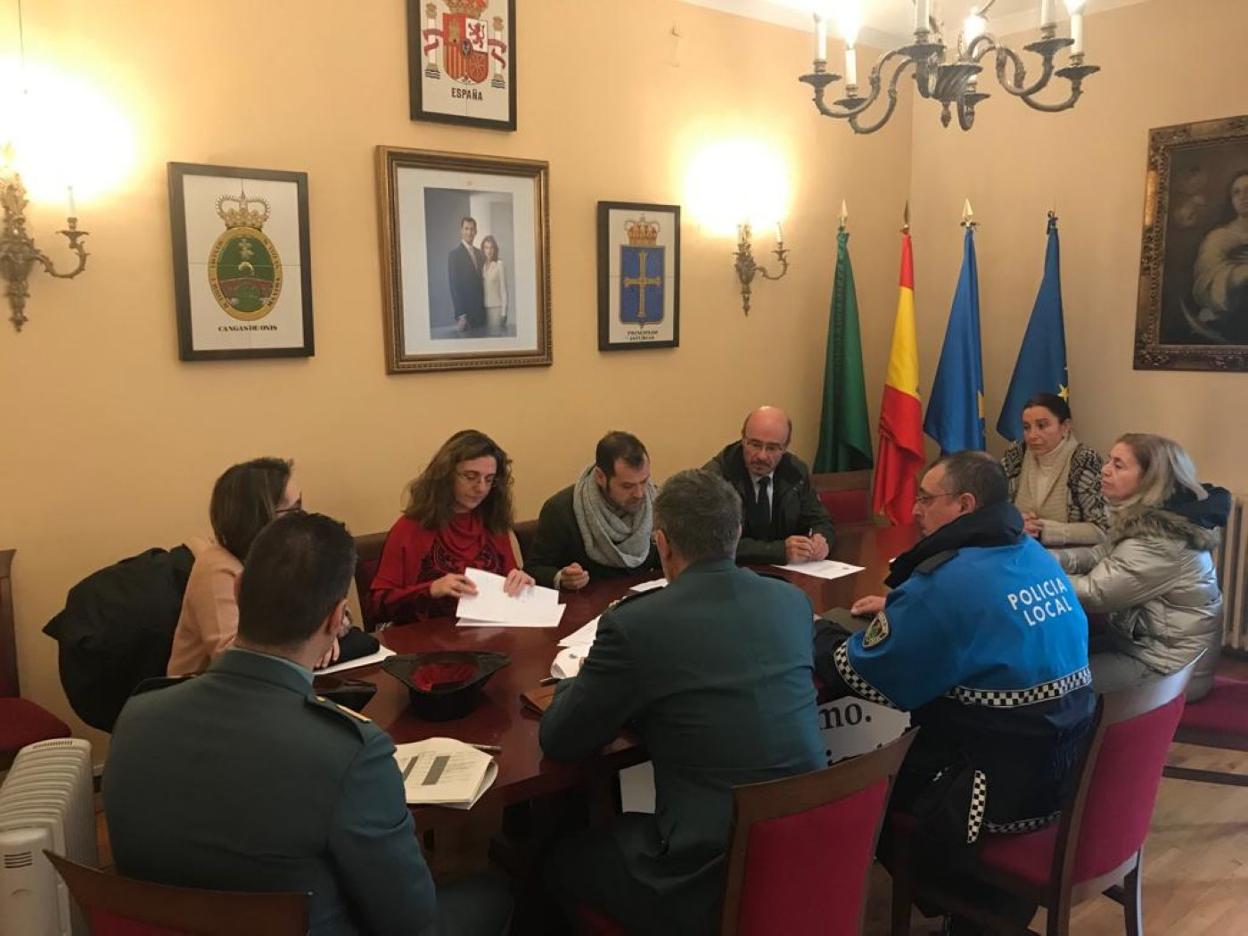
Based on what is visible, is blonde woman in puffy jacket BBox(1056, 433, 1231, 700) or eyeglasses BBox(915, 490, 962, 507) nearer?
eyeglasses BBox(915, 490, 962, 507)

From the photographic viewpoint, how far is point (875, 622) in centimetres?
206

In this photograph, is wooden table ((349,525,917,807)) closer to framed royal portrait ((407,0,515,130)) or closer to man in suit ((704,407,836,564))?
man in suit ((704,407,836,564))

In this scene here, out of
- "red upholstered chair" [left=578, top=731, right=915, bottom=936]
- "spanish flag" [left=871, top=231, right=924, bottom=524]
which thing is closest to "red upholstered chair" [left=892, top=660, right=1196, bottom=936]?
"red upholstered chair" [left=578, top=731, right=915, bottom=936]

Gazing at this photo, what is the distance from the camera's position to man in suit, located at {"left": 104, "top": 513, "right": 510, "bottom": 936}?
48.5 inches

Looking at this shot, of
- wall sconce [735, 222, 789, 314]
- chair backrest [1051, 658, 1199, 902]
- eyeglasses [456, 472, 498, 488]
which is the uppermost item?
wall sconce [735, 222, 789, 314]

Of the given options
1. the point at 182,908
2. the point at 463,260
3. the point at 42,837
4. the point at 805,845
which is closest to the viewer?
the point at 182,908

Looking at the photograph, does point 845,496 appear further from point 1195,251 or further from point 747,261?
point 1195,251

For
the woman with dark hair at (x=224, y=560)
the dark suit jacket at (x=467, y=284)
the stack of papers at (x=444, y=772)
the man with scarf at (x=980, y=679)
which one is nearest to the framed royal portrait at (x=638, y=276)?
the dark suit jacket at (x=467, y=284)

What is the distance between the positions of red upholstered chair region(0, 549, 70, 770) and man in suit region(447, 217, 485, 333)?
1.67 m

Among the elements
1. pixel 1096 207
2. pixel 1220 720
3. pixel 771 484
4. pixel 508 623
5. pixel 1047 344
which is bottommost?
pixel 1220 720

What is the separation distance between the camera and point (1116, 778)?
1.89 metres

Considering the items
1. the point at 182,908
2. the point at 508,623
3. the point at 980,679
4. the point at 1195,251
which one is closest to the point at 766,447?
the point at 508,623

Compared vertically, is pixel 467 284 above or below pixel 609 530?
above

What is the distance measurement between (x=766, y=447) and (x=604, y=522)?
2.52 ft
